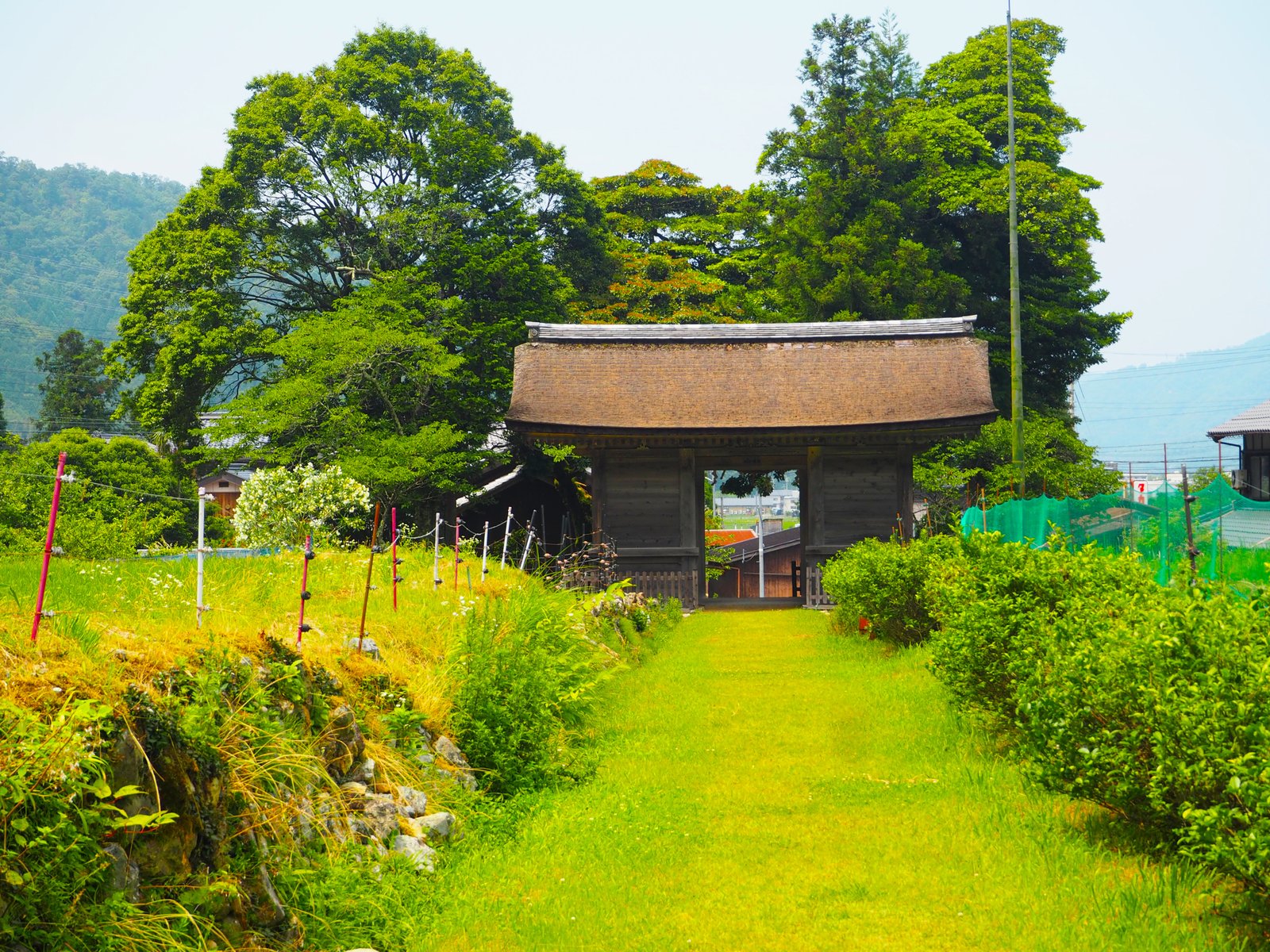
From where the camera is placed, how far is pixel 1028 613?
7.39 metres

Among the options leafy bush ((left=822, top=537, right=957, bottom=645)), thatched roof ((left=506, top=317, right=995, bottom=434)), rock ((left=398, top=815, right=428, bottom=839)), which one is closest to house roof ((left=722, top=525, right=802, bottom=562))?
thatched roof ((left=506, top=317, right=995, bottom=434))

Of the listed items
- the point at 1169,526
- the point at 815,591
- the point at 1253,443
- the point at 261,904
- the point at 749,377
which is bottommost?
the point at 261,904

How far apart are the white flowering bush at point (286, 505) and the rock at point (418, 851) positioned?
1027 centimetres

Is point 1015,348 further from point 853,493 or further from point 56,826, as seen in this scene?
point 56,826

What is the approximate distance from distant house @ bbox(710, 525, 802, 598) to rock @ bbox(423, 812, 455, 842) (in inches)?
1285

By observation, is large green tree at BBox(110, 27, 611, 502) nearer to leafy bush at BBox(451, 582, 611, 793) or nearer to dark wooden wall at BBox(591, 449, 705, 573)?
dark wooden wall at BBox(591, 449, 705, 573)

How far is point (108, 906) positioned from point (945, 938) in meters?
3.39

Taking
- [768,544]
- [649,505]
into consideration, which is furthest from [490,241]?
[768,544]

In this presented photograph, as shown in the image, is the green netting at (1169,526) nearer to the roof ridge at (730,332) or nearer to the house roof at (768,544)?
the roof ridge at (730,332)

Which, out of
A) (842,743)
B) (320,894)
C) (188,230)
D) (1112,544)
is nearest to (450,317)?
(188,230)

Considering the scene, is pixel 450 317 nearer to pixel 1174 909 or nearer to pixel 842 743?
pixel 842 743

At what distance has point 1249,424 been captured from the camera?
3712cm

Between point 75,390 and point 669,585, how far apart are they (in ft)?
129

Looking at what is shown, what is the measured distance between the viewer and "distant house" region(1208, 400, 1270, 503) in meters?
36.9
